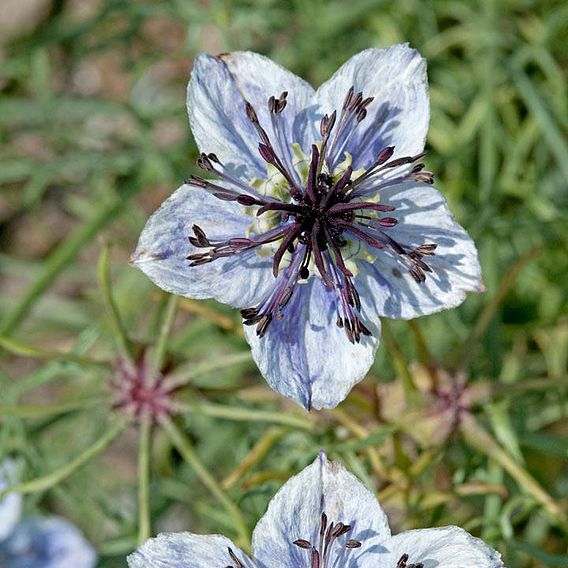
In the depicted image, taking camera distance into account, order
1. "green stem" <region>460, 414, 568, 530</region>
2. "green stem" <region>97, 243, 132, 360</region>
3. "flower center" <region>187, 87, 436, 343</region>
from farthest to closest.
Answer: "green stem" <region>460, 414, 568, 530</region>
"green stem" <region>97, 243, 132, 360</region>
"flower center" <region>187, 87, 436, 343</region>

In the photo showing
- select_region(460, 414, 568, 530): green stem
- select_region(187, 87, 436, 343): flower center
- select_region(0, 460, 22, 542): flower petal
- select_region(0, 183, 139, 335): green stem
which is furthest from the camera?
select_region(0, 183, 139, 335): green stem

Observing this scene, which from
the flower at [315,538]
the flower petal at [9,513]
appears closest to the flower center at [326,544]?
the flower at [315,538]

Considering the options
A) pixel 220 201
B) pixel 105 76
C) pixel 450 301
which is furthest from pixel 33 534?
pixel 105 76

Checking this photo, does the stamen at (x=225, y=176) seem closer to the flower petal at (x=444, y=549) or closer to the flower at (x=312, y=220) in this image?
the flower at (x=312, y=220)

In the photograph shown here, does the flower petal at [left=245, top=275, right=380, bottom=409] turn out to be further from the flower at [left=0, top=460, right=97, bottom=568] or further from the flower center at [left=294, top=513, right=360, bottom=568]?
the flower at [left=0, top=460, right=97, bottom=568]

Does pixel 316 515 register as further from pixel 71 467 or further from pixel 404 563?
pixel 71 467

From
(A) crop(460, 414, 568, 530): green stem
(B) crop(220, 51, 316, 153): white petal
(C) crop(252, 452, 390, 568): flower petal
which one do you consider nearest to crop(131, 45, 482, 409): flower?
(B) crop(220, 51, 316, 153): white petal

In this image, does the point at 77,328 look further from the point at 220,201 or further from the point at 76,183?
the point at 220,201
